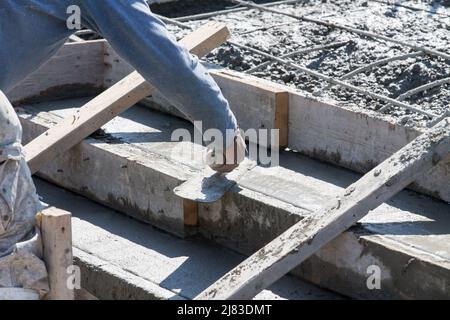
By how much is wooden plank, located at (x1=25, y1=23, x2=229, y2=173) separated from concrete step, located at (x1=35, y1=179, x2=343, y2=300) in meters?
0.36

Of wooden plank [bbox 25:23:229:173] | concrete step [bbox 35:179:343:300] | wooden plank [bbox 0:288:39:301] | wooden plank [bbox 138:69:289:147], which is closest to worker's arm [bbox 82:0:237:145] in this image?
concrete step [bbox 35:179:343:300]

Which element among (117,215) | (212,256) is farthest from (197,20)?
(212,256)

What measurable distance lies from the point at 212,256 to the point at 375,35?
1.69 meters

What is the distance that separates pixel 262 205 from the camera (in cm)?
529

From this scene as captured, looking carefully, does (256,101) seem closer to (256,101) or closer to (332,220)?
(256,101)

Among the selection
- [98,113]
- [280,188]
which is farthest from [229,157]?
[98,113]

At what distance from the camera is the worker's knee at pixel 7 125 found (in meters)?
4.19

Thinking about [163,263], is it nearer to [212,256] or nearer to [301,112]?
[212,256]

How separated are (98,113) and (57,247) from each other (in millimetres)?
1884

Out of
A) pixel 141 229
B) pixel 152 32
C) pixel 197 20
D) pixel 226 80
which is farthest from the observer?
pixel 197 20

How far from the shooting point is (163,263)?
17.6 feet

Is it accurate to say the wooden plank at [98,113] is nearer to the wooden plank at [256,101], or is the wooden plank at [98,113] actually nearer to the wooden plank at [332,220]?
the wooden plank at [256,101]

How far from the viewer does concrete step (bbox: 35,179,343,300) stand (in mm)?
5113
